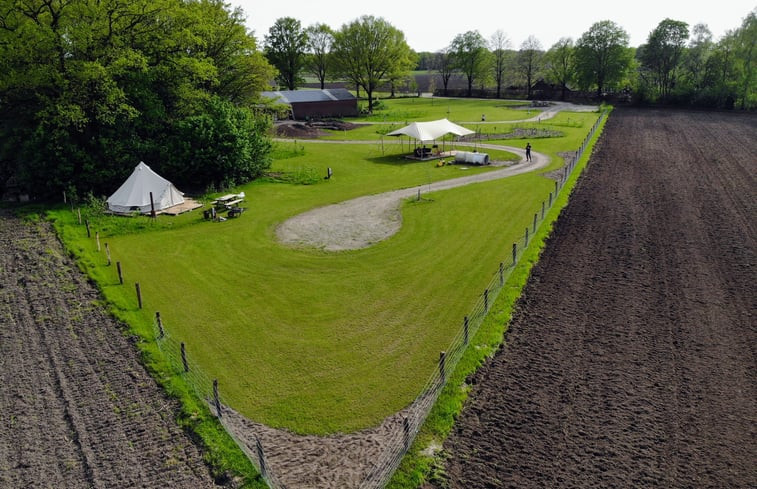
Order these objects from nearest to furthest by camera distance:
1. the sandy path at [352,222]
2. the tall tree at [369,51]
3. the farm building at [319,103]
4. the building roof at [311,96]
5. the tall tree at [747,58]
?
the sandy path at [352,222]
the building roof at [311,96]
the farm building at [319,103]
the tall tree at [747,58]
the tall tree at [369,51]

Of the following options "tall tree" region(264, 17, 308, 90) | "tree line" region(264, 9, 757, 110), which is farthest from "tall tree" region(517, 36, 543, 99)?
"tall tree" region(264, 17, 308, 90)

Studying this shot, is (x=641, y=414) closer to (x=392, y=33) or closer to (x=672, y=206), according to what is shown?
(x=672, y=206)

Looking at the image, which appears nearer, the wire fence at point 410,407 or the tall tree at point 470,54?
the wire fence at point 410,407

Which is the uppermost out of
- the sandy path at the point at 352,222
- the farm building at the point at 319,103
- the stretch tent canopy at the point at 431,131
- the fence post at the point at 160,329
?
the farm building at the point at 319,103

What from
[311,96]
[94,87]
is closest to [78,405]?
[94,87]

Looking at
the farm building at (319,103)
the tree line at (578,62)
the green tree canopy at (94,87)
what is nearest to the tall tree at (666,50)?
the tree line at (578,62)

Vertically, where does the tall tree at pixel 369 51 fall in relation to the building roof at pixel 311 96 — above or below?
above

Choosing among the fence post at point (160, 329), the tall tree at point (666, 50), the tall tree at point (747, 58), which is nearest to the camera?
the fence post at point (160, 329)

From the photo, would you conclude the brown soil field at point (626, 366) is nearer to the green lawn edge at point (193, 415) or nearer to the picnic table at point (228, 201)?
the green lawn edge at point (193, 415)

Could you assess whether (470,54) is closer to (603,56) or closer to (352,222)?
(603,56)
